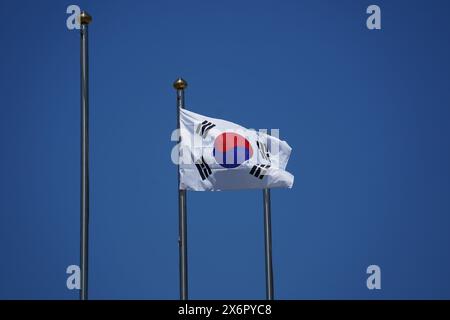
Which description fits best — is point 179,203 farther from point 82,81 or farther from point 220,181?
point 82,81

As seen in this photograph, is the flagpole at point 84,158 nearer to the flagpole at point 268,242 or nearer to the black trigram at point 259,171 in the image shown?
the black trigram at point 259,171

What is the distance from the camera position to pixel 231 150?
2405cm

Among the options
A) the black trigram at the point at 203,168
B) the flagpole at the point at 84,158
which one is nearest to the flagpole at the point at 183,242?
the black trigram at the point at 203,168

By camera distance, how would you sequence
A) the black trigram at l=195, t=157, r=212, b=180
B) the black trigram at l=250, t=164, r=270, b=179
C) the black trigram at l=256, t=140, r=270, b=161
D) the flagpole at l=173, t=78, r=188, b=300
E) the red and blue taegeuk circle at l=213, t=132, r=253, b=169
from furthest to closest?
the black trigram at l=256, t=140, r=270, b=161, the black trigram at l=250, t=164, r=270, b=179, the red and blue taegeuk circle at l=213, t=132, r=253, b=169, the black trigram at l=195, t=157, r=212, b=180, the flagpole at l=173, t=78, r=188, b=300

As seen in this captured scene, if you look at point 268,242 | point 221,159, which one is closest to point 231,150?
point 221,159

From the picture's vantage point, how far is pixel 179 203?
74.3 ft

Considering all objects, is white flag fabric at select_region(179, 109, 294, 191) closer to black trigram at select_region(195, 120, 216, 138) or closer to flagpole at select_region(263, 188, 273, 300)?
black trigram at select_region(195, 120, 216, 138)

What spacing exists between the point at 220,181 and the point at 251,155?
1.49m

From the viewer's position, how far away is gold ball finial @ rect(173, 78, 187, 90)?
2377 cm

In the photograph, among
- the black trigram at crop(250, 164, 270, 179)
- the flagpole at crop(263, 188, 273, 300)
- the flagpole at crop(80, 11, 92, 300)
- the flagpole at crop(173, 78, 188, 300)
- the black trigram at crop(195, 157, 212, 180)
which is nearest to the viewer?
the flagpole at crop(80, 11, 92, 300)

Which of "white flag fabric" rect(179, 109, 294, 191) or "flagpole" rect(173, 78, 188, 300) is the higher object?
"white flag fabric" rect(179, 109, 294, 191)

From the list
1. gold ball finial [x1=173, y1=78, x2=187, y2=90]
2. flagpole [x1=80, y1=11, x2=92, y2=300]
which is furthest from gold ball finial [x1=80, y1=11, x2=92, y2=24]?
gold ball finial [x1=173, y1=78, x2=187, y2=90]

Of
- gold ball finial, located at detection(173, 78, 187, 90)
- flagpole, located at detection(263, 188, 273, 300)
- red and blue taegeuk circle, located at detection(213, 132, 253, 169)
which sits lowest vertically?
flagpole, located at detection(263, 188, 273, 300)

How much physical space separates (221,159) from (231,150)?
494mm
